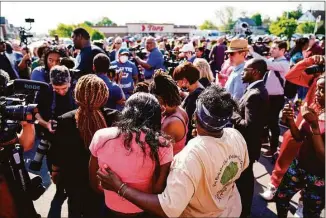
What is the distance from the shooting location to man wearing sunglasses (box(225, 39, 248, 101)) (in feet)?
11.9

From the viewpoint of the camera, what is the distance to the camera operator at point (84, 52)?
4551 millimetres

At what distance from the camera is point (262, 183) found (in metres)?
4.00

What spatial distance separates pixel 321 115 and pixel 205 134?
4.06 feet

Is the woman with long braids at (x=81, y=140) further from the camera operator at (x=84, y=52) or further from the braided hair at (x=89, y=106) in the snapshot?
the camera operator at (x=84, y=52)

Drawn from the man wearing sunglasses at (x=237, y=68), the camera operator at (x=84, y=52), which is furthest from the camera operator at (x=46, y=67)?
the man wearing sunglasses at (x=237, y=68)

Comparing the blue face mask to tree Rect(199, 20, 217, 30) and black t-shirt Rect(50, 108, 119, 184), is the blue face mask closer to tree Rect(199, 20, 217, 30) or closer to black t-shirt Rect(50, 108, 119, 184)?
black t-shirt Rect(50, 108, 119, 184)

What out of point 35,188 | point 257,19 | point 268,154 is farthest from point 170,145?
point 257,19

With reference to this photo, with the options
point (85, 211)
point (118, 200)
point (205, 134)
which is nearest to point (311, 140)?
point (205, 134)

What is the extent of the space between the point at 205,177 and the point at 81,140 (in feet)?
3.78

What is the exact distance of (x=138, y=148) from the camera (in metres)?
1.62

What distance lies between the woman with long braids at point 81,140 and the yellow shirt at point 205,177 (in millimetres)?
887

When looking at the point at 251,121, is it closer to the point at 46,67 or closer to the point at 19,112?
the point at 19,112

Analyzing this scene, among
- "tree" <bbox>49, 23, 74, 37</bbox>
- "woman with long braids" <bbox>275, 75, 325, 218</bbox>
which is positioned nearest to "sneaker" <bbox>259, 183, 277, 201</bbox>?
"woman with long braids" <bbox>275, 75, 325, 218</bbox>

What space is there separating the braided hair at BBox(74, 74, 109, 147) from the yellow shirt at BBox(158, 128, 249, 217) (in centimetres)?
86
